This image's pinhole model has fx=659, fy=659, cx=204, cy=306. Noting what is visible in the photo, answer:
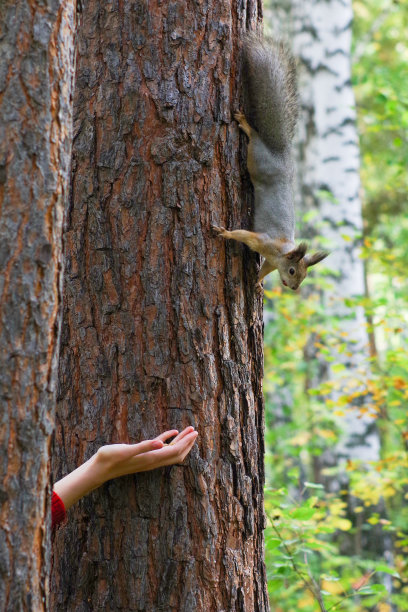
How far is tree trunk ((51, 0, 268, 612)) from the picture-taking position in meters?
1.74

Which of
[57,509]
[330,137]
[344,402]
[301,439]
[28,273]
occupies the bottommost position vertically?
[301,439]

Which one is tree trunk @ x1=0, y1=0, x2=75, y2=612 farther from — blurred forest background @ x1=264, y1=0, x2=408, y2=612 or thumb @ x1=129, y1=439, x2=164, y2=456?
blurred forest background @ x1=264, y1=0, x2=408, y2=612

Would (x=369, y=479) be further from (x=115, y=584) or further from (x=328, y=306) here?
(x=115, y=584)

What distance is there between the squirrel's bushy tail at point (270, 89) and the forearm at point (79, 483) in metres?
1.13

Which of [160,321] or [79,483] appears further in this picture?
[160,321]

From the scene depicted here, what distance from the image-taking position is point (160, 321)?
180 centimetres

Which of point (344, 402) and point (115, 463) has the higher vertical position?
point (115, 463)

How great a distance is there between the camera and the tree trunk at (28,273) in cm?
112

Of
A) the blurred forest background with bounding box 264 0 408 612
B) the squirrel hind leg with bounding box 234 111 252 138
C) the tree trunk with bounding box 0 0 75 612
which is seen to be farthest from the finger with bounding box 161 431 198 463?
the blurred forest background with bounding box 264 0 408 612

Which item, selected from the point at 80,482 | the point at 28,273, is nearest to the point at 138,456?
the point at 80,482

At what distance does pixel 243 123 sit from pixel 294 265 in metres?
0.74

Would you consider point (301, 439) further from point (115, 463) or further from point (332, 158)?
point (115, 463)

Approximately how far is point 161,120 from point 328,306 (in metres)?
3.46

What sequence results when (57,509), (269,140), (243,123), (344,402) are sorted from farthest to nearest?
(344,402)
(269,140)
(243,123)
(57,509)
